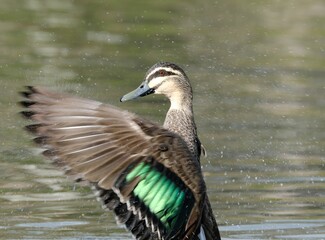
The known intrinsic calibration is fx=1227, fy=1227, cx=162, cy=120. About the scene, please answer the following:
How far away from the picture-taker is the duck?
8258mm

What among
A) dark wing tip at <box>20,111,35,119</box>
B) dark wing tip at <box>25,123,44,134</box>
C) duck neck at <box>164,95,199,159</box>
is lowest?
duck neck at <box>164,95,199,159</box>

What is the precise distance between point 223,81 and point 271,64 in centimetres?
191

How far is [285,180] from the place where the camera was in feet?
43.3

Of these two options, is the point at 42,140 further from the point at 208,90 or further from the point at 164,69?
the point at 208,90

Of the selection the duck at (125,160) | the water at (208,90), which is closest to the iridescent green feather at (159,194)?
the duck at (125,160)

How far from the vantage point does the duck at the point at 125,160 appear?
826 centimetres

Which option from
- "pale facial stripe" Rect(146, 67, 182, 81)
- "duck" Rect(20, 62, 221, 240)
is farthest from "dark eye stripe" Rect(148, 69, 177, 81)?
"duck" Rect(20, 62, 221, 240)

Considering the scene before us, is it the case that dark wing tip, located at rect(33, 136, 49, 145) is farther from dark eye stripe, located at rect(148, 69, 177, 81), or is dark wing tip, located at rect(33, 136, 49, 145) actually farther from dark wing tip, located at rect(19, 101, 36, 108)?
dark eye stripe, located at rect(148, 69, 177, 81)

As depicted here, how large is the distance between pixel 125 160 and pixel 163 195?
41 cm

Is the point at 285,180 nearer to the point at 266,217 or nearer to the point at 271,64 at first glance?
the point at 266,217

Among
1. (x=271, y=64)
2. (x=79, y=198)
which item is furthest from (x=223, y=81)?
(x=79, y=198)

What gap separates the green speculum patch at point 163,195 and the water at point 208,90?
2.53 meters

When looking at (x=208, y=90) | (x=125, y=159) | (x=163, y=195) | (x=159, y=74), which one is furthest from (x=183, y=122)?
(x=208, y=90)

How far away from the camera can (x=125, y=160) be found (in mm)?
8383
